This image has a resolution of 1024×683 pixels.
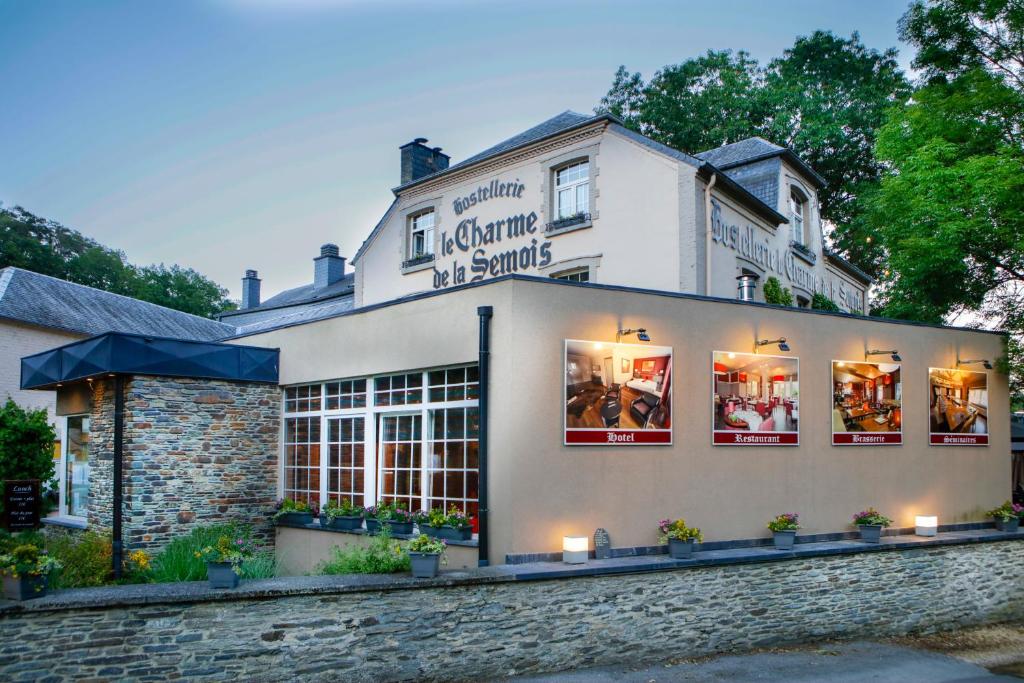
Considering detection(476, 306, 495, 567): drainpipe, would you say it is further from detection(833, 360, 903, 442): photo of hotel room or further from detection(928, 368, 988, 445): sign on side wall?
detection(928, 368, 988, 445): sign on side wall

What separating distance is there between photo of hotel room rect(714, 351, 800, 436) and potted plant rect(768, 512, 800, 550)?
1160 mm

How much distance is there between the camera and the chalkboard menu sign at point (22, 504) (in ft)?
41.5

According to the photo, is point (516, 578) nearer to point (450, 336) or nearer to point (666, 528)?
point (666, 528)

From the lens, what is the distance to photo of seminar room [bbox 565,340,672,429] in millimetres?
9242

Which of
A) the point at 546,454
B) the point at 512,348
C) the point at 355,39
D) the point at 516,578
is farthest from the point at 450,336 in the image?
the point at 355,39

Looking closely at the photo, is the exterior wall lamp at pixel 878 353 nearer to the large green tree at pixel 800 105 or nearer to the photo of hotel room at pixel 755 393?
the photo of hotel room at pixel 755 393

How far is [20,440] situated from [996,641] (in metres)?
18.0

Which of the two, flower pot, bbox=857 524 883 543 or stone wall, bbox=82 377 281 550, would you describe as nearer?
flower pot, bbox=857 524 883 543

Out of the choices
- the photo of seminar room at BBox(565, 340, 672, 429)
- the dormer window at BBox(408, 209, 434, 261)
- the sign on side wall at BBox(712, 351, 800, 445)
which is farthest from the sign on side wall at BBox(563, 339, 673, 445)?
the dormer window at BBox(408, 209, 434, 261)

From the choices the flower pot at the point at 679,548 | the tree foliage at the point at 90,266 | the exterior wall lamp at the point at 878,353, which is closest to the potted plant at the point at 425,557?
the flower pot at the point at 679,548

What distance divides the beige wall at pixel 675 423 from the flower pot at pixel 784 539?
0.92ft

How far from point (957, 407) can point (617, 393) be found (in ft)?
21.4

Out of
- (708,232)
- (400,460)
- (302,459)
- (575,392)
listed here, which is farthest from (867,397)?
(302,459)

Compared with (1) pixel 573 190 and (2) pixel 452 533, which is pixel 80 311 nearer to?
(1) pixel 573 190
